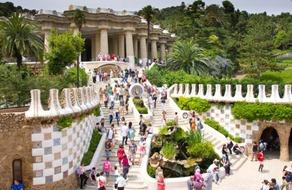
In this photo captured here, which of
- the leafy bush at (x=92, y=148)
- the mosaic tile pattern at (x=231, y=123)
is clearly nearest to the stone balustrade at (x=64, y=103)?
the leafy bush at (x=92, y=148)

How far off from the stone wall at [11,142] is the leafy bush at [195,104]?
20.2 meters

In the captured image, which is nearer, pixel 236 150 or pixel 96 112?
pixel 96 112

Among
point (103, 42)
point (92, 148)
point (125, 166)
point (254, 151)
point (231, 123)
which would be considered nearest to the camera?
point (125, 166)

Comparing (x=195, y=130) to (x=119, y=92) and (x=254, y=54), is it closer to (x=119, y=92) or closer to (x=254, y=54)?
(x=119, y=92)

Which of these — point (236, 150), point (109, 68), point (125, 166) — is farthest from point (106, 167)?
point (109, 68)

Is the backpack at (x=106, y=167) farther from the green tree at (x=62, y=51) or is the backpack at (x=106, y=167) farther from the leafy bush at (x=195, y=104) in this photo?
the leafy bush at (x=195, y=104)

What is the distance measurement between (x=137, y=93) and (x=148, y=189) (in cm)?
1511

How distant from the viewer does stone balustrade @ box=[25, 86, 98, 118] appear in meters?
22.2

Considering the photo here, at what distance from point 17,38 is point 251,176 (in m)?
21.6

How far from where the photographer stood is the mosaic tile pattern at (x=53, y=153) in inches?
883

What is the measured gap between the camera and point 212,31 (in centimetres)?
7450

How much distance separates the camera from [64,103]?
24.4m

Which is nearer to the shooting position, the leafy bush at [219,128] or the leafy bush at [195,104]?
the leafy bush at [219,128]

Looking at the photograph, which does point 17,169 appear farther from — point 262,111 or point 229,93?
point 229,93
